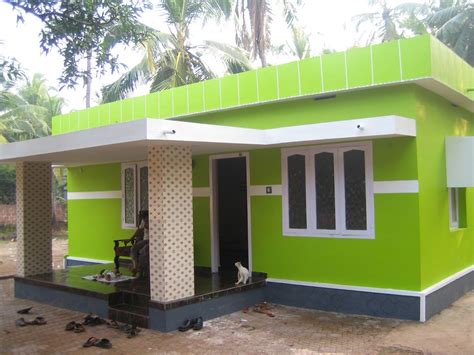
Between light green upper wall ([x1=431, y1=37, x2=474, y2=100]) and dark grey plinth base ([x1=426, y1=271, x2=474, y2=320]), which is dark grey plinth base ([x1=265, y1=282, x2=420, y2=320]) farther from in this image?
light green upper wall ([x1=431, y1=37, x2=474, y2=100])

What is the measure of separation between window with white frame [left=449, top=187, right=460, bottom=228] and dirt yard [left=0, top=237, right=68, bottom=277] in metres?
10.1

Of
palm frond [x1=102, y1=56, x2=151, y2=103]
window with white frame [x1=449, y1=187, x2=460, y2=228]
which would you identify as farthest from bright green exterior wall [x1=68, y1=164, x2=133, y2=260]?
palm frond [x1=102, y1=56, x2=151, y2=103]

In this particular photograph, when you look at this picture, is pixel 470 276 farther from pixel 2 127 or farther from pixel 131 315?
pixel 2 127

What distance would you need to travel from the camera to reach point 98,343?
19.8 ft

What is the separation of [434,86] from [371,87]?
93cm

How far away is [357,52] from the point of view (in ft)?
23.3

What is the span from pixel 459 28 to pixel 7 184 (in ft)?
71.1

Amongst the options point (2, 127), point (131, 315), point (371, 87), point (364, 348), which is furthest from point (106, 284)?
point (2, 127)

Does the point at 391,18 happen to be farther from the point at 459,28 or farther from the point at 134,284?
the point at 134,284

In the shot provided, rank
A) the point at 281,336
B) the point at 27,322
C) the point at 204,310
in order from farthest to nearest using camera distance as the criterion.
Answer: the point at 27,322 → the point at 204,310 → the point at 281,336

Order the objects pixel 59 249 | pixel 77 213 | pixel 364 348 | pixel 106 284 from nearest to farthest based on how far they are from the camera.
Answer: pixel 364 348, pixel 106 284, pixel 77 213, pixel 59 249

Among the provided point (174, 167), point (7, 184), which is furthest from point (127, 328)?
point (7, 184)

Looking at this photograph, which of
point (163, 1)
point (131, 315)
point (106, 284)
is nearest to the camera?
point (131, 315)

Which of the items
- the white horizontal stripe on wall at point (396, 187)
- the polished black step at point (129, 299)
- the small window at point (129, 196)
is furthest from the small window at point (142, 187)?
the white horizontal stripe on wall at point (396, 187)
